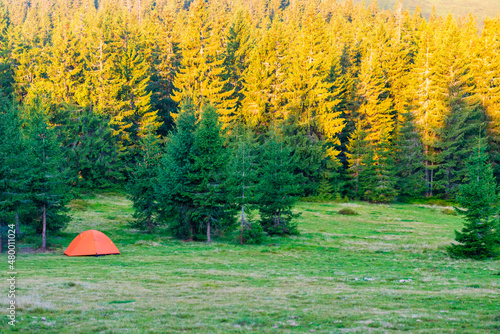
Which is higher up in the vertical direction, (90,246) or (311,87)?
(311,87)

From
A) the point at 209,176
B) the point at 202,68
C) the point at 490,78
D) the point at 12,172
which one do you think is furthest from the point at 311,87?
the point at 12,172

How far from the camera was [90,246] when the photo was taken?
26.2 m

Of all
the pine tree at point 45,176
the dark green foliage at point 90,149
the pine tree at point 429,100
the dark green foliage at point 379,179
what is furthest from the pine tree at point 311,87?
the pine tree at point 45,176

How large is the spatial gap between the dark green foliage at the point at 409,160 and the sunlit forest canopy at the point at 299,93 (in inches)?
6.4

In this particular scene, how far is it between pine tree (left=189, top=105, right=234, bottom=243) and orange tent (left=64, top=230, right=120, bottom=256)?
722 cm

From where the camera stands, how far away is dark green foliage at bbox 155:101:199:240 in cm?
3306

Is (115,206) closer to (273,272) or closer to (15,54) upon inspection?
(273,272)

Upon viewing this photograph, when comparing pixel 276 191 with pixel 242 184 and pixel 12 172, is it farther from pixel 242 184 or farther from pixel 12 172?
pixel 12 172

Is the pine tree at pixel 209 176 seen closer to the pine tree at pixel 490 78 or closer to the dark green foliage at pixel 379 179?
the dark green foliage at pixel 379 179

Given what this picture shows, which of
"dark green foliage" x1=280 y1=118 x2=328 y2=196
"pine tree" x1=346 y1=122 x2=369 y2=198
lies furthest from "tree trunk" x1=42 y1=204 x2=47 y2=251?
"pine tree" x1=346 y1=122 x2=369 y2=198

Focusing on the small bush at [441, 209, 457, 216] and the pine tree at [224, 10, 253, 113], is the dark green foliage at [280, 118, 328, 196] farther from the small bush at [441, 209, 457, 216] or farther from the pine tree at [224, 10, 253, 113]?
the small bush at [441, 209, 457, 216]

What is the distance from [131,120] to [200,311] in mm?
54399

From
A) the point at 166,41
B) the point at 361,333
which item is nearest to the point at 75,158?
the point at 166,41

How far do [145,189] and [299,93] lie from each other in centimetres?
3784
